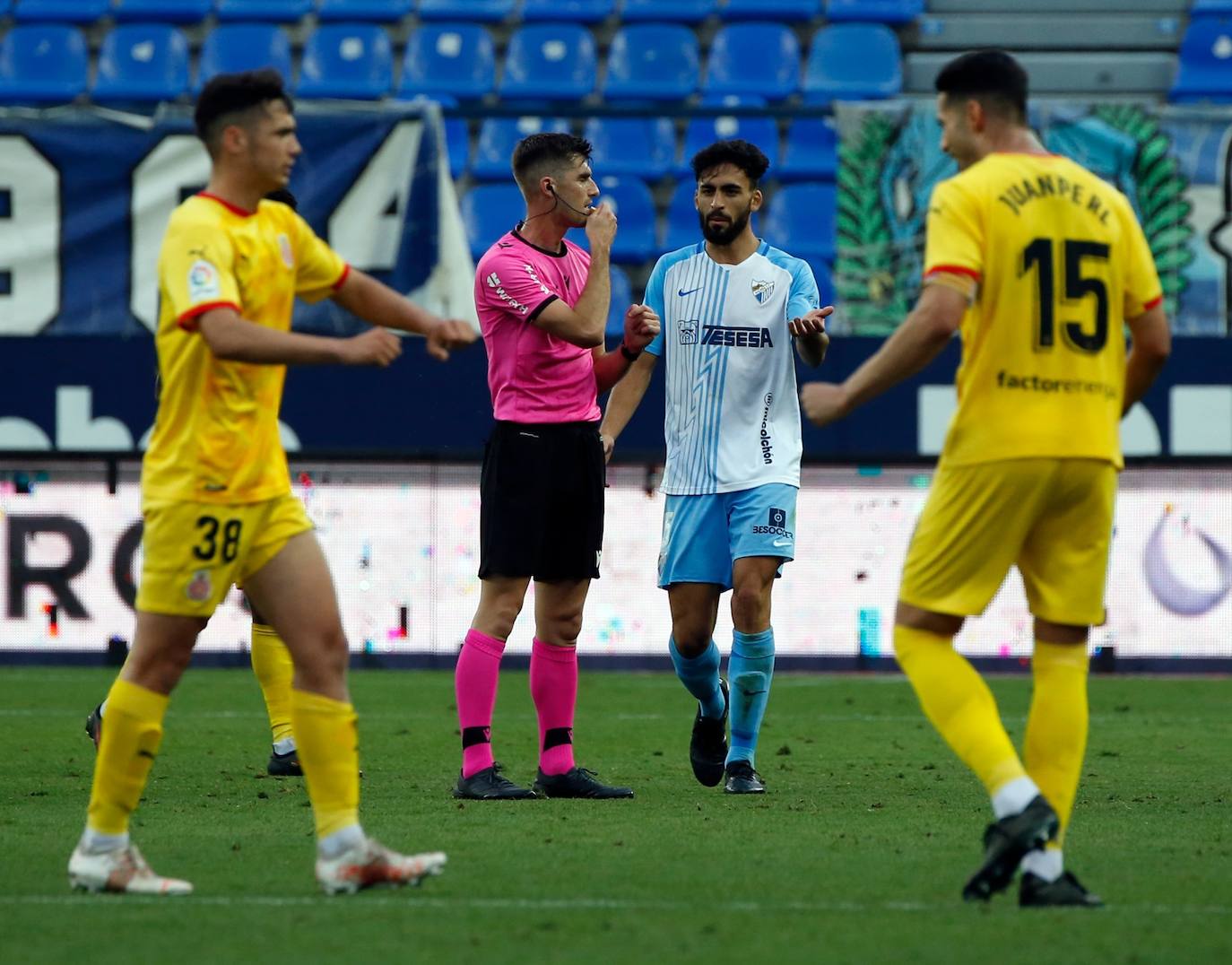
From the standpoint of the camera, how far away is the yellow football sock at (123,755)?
15.3 feet

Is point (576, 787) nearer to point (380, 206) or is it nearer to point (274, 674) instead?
point (274, 674)

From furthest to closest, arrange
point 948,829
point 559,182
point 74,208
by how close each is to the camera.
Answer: point 74,208 < point 559,182 < point 948,829

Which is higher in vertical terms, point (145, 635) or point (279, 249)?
point (279, 249)

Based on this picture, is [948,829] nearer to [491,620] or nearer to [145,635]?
[491,620]

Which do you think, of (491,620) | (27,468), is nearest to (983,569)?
(491,620)

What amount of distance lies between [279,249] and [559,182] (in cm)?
220

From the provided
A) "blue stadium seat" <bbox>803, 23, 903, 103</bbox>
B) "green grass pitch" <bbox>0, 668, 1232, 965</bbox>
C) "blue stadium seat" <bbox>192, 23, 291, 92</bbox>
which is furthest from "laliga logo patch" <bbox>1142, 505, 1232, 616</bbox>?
"blue stadium seat" <bbox>192, 23, 291, 92</bbox>

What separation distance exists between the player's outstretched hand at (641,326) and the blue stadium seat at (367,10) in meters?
13.3

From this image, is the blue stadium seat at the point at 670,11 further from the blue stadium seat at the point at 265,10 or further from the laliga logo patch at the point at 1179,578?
the laliga logo patch at the point at 1179,578

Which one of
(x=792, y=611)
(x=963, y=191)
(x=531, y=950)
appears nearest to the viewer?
(x=531, y=950)

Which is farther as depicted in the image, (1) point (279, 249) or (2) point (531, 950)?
(1) point (279, 249)

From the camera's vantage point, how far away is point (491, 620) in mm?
6855

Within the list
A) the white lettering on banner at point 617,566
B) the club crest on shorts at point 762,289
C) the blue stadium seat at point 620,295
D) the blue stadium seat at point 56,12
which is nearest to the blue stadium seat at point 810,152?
the blue stadium seat at point 620,295

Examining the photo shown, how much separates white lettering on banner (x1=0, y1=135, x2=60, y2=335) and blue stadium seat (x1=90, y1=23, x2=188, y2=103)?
511 cm
